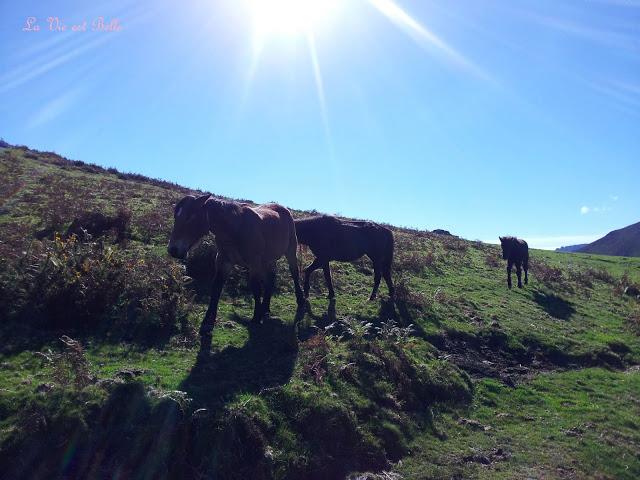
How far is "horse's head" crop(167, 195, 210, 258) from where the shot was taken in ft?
Result: 27.7

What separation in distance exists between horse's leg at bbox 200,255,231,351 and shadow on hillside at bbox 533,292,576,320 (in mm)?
13311

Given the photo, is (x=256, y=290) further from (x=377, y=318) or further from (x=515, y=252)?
(x=515, y=252)

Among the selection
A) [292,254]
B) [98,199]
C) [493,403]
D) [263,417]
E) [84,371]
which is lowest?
[493,403]

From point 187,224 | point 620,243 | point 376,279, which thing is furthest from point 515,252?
point 620,243

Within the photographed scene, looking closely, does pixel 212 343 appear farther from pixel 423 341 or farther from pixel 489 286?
pixel 489 286

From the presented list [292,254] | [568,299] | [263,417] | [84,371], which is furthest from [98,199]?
[568,299]

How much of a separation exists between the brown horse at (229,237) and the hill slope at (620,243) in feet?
532

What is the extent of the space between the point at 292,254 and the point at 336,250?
230 centimetres

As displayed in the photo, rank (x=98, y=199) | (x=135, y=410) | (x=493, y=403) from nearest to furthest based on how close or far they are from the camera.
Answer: (x=135, y=410) < (x=493, y=403) < (x=98, y=199)

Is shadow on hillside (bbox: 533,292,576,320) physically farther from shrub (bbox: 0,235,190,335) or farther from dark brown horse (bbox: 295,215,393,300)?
shrub (bbox: 0,235,190,335)

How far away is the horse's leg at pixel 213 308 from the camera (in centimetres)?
888

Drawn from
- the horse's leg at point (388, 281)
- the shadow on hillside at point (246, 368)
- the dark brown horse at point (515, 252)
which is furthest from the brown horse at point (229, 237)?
the dark brown horse at point (515, 252)

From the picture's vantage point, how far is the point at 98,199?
1970 centimetres

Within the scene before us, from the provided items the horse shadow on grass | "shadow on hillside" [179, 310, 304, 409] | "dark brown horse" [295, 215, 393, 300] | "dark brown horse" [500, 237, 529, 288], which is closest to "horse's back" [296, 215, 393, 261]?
"dark brown horse" [295, 215, 393, 300]
